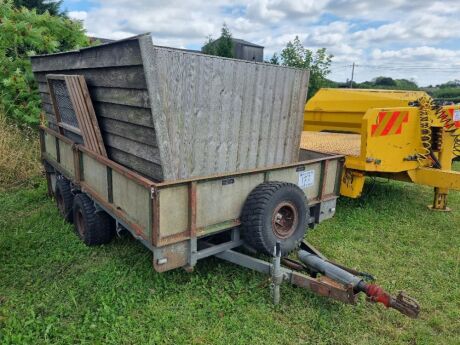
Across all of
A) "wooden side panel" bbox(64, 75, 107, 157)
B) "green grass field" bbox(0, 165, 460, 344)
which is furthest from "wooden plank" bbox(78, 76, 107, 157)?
"green grass field" bbox(0, 165, 460, 344)

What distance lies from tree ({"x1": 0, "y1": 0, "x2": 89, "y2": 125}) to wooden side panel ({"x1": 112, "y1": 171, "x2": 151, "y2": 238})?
519 centimetres

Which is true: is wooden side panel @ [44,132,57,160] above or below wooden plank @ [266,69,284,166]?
below

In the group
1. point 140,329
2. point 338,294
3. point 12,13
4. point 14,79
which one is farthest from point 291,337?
point 12,13

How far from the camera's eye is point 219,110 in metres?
3.03

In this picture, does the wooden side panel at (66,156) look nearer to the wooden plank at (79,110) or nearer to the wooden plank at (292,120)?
the wooden plank at (79,110)

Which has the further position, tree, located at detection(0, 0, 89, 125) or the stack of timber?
tree, located at detection(0, 0, 89, 125)

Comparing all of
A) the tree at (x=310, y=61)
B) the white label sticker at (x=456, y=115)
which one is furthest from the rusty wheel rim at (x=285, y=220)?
the tree at (x=310, y=61)

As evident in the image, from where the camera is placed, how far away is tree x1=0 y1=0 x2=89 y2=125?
7.34 meters

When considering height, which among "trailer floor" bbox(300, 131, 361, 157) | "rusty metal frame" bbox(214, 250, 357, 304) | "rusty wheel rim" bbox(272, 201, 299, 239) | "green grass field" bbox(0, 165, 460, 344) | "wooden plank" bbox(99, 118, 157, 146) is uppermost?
"wooden plank" bbox(99, 118, 157, 146)

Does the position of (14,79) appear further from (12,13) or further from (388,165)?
(388,165)

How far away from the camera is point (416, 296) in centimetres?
323

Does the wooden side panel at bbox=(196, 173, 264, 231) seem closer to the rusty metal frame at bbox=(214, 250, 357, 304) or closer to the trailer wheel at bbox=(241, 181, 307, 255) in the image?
the trailer wheel at bbox=(241, 181, 307, 255)

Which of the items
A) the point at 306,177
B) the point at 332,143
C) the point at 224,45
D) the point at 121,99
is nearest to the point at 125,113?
the point at 121,99

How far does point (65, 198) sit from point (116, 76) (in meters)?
2.14
